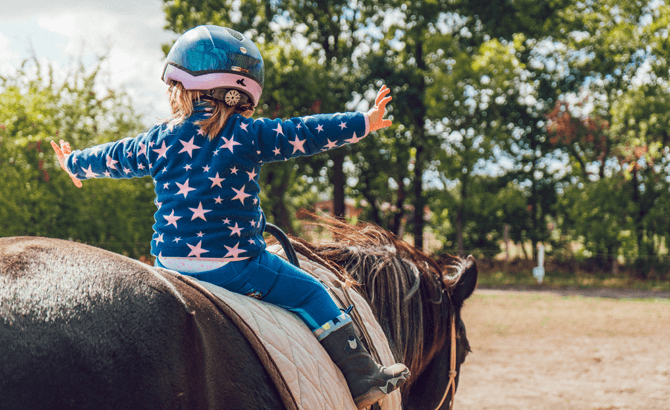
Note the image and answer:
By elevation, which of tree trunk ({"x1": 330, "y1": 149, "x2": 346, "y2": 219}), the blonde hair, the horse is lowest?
the horse

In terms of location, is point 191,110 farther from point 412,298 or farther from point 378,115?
point 412,298

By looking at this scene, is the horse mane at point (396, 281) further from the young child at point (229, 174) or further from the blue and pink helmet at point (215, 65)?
the blue and pink helmet at point (215, 65)

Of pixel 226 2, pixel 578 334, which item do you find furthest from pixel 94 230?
pixel 226 2

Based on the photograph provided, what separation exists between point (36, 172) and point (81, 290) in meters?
9.60

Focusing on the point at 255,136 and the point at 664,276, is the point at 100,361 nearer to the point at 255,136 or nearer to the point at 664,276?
the point at 255,136

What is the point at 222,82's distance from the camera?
1.58 meters

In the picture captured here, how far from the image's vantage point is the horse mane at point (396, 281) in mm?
2275

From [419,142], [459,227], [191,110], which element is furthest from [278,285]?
[419,142]

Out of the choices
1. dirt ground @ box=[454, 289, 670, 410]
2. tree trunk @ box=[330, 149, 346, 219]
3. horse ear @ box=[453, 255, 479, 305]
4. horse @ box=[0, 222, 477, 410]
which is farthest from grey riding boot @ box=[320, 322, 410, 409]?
tree trunk @ box=[330, 149, 346, 219]

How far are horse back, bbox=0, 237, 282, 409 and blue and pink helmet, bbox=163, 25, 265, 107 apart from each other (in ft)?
2.16

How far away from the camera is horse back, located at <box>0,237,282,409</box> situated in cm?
93

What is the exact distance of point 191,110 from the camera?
1.55 m

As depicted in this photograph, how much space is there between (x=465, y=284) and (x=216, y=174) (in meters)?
1.74

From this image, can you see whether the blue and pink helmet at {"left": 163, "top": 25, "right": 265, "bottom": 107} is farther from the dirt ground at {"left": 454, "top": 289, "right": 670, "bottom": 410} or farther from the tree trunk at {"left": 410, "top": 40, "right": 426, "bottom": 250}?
the tree trunk at {"left": 410, "top": 40, "right": 426, "bottom": 250}
